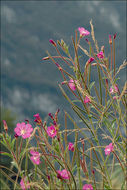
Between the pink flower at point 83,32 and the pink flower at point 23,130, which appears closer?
the pink flower at point 23,130

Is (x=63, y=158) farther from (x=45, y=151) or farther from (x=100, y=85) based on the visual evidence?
(x=100, y=85)

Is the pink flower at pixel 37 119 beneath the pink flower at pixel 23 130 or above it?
above

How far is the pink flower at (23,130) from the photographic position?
56.1 inches

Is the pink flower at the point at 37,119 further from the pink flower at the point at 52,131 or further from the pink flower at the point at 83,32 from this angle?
the pink flower at the point at 83,32

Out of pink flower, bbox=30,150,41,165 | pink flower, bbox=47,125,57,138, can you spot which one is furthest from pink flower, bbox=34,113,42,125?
pink flower, bbox=30,150,41,165

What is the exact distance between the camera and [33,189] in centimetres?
153

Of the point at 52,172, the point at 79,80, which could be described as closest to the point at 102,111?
the point at 79,80

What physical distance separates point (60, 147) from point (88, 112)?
0.26 metres

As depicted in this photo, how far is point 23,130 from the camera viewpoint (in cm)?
145

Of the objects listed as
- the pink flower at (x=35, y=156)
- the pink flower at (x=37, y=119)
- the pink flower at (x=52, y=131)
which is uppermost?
the pink flower at (x=37, y=119)

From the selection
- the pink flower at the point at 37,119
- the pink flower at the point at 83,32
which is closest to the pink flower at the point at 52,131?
the pink flower at the point at 37,119

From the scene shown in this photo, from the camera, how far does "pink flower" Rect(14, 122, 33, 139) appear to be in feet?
4.68

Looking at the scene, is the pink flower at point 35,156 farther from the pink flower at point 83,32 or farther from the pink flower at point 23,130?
the pink flower at point 83,32

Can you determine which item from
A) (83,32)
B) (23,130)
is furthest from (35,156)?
(83,32)
